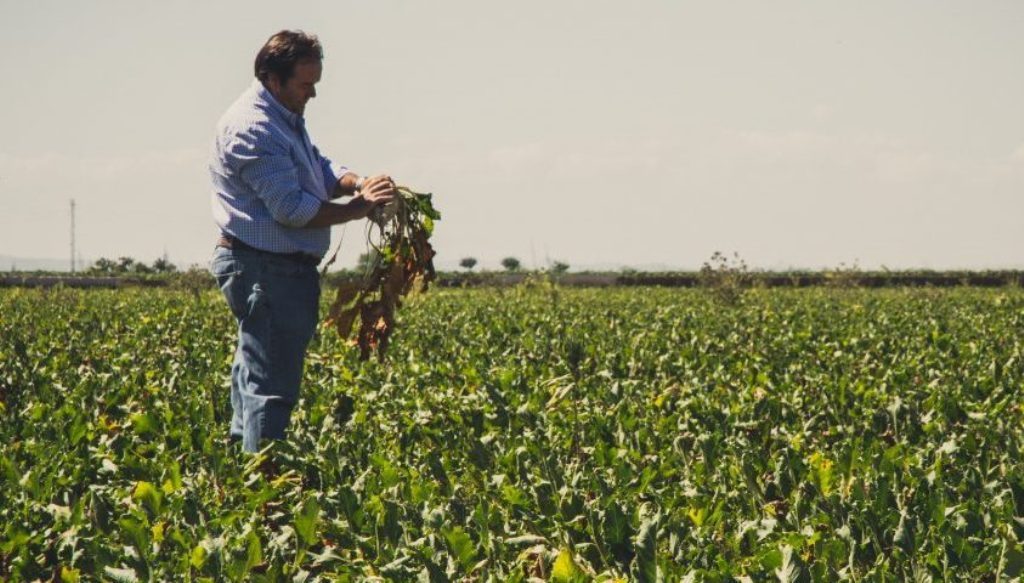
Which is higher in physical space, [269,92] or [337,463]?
[269,92]

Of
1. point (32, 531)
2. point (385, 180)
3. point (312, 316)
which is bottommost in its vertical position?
point (32, 531)

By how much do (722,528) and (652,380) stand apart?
167 inches

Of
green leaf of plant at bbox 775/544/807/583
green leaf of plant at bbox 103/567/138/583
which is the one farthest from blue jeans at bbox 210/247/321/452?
green leaf of plant at bbox 775/544/807/583

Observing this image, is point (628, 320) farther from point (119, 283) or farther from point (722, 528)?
point (119, 283)

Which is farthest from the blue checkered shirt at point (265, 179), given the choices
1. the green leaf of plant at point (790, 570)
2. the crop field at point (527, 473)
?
the green leaf of plant at point (790, 570)

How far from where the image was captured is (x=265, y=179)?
4.57 metres

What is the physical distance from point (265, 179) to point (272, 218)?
220mm

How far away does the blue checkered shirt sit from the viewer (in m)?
4.58

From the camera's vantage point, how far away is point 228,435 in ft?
18.6

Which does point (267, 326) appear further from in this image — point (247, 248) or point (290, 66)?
point (290, 66)

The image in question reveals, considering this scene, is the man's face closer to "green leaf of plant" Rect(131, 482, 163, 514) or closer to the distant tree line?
"green leaf of plant" Rect(131, 482, 163, 514)

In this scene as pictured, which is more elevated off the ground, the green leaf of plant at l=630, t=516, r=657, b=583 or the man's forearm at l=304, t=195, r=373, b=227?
the man's forearm at l=304, t=195, r=373, b=227

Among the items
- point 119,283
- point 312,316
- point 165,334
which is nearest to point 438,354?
point 165,334

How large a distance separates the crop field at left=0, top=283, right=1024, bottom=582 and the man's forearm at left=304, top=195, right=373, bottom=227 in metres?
0.96
